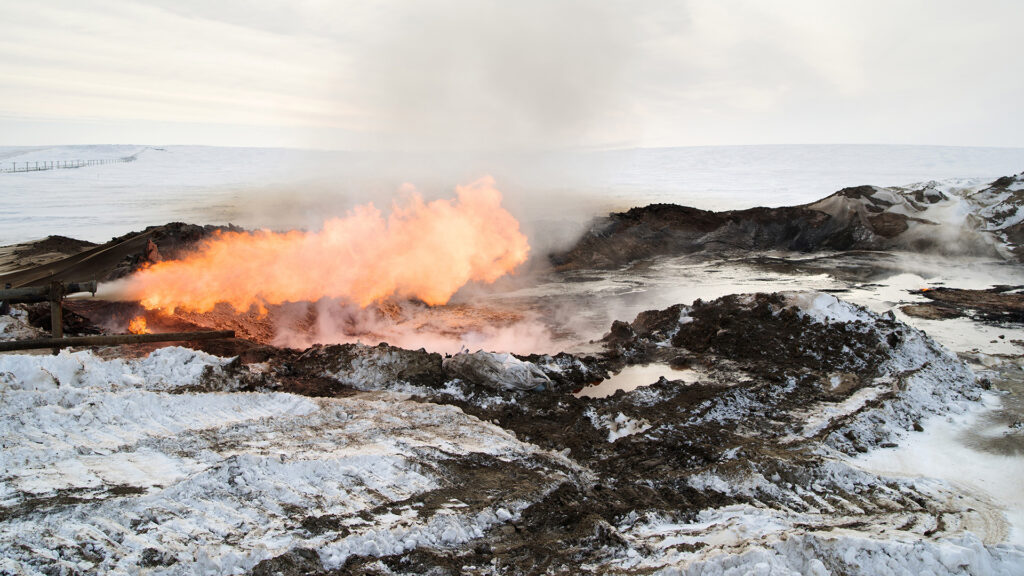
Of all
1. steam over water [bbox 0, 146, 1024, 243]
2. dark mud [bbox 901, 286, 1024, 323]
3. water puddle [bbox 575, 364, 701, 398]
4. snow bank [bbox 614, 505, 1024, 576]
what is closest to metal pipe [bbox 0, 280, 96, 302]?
water puddle [bbox 575, 364, 701, 398]

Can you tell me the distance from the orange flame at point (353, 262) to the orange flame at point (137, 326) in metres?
0.44

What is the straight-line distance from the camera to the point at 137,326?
11219 mm

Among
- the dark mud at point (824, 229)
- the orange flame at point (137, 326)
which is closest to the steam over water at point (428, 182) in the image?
the dark mud at point (824, 229)

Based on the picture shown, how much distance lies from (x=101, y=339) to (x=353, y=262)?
5.90 metres

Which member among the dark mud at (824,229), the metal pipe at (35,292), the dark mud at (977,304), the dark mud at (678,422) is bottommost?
the dark mud at (678,422)

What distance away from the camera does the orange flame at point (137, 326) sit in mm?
11117

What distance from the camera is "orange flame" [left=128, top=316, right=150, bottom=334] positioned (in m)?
11.1

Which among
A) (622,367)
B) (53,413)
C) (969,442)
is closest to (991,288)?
(969,442)

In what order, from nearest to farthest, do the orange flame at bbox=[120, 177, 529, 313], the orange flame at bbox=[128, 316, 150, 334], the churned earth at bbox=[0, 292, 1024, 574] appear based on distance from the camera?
the churned earth at bbox=[0, 292, 1024, 574]
the orange flame at bbox=[128, 316, 150, 334]
the orange flame at bbox=[120, 177, 529, 313]

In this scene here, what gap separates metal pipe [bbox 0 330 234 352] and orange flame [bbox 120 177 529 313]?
2.10 m

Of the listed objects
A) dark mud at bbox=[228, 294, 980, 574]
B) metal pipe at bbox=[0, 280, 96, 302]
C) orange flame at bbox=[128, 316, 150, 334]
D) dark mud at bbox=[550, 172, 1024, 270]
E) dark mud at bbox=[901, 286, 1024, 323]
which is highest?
dark mud at bbox=[550, 172, 1024, 270]

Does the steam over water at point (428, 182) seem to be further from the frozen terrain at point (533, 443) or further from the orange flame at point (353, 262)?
the frozen terrain at point (533, 443)

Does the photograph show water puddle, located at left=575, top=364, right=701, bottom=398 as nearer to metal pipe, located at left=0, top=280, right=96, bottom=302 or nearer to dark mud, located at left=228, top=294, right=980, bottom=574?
dark mud, located at left=228, top=294, right=980, bottom=574

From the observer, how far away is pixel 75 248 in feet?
68.5
